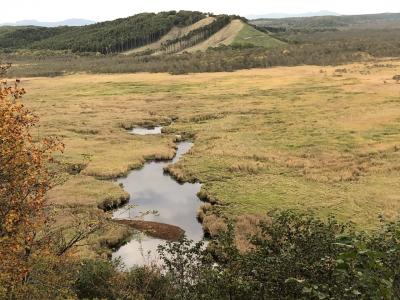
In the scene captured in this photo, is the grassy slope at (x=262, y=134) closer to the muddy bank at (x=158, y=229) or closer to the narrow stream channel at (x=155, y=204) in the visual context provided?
the narrow stream channel at (x=155, y=204)

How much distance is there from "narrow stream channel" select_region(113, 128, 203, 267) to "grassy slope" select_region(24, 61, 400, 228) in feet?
6.20

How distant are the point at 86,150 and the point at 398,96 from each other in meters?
57.6

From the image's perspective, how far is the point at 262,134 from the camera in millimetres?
63625

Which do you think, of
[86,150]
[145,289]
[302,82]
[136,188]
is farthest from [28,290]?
[302,82]

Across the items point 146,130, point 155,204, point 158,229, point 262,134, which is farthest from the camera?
point 146,130

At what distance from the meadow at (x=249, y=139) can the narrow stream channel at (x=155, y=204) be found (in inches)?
47.9

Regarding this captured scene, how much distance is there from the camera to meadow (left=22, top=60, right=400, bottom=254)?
41.1 m

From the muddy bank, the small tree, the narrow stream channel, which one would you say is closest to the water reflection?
the narrow stream channel

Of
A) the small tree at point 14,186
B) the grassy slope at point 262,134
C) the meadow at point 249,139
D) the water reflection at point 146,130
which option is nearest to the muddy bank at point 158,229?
the meadow at point 249,139

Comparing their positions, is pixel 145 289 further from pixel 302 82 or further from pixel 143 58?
pixel 143 58

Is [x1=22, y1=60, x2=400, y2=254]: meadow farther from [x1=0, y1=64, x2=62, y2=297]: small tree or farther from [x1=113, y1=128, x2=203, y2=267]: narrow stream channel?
[x1=0, y1=64, x2=62, y2=297]: small tree

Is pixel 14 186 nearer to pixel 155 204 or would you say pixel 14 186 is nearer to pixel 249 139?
pixel 155 204

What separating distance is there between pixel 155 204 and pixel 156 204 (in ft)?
0.31

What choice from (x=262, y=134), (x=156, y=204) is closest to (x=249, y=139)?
(x=262, y=134)
